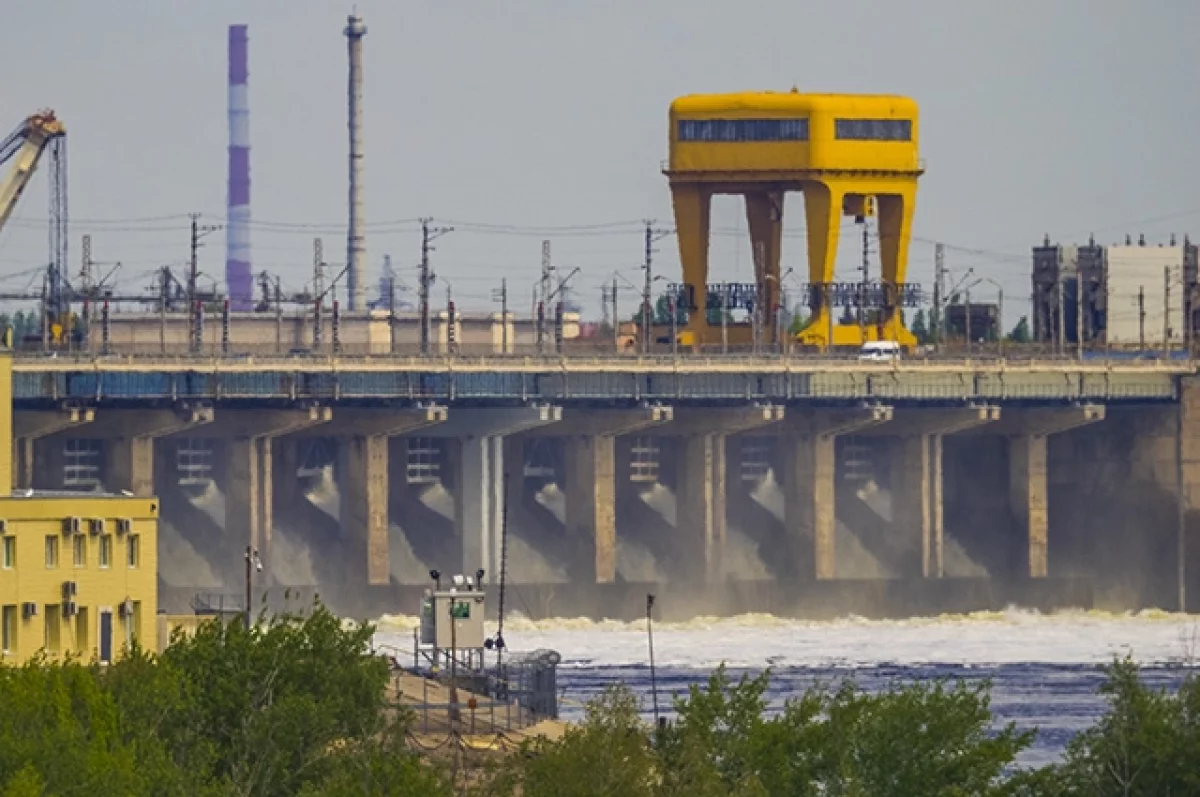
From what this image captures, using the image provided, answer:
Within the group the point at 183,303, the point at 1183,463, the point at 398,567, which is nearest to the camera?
the point at 398,567

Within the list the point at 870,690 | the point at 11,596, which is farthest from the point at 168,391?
the point at 11,596

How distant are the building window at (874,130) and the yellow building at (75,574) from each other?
Answer: 338 ft

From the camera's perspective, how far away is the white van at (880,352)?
584 ft

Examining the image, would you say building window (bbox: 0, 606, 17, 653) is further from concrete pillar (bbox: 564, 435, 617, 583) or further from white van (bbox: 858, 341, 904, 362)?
white van (bbox: 858, 341, 904, 362)

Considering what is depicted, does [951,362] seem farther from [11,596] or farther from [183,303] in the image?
[11,596]

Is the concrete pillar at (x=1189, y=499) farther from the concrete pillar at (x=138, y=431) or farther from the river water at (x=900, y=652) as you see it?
the concrete pillar at (x=138, y=431)

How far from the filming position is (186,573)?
15888 centimetres

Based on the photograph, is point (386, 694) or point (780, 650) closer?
point (386, 694)

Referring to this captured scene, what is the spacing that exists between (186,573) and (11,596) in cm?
7629

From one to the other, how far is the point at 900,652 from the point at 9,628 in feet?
216

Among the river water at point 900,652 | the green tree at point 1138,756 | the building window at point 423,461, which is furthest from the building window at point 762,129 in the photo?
the green tree at point 1138,756

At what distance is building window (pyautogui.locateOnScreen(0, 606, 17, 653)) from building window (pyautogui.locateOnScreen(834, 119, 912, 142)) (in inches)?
4267

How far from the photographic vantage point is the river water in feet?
374

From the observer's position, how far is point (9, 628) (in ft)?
273
